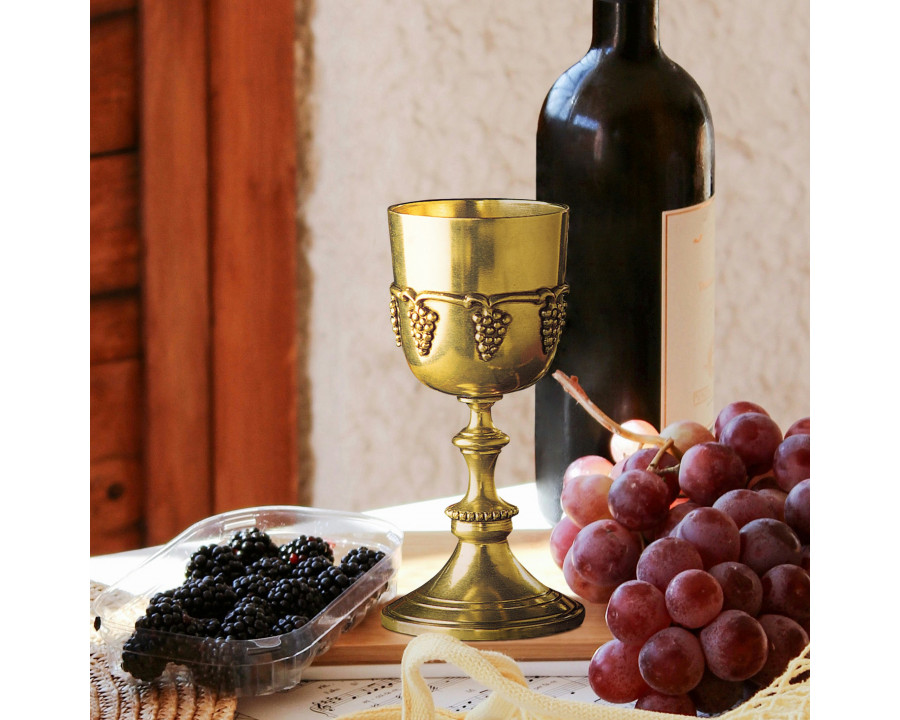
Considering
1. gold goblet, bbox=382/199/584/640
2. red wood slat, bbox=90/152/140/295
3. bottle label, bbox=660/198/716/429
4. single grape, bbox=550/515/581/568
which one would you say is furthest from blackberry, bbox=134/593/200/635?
red wood slat, bbox=90/152/140/295

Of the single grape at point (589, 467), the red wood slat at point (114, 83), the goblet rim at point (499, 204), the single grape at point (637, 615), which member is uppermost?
the red wood slat at point (114, 83)

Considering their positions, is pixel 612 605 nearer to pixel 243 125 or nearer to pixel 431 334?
pixel 431 334

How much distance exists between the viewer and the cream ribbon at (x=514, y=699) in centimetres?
35

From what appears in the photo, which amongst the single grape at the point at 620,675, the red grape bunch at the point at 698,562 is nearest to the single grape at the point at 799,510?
the red grape bunch at the point at 698,562

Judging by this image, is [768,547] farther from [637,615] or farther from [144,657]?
[144,657]

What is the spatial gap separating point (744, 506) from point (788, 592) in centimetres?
5

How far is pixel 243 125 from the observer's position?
3.98 feet

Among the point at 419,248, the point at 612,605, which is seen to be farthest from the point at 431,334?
the point at 612,605

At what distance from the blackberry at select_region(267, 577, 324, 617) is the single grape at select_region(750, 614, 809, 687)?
0.19 m

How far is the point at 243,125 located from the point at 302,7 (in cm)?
15

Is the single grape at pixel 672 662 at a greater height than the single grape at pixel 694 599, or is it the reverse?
the single grape at pixel 694 599

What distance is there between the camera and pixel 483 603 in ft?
1.73

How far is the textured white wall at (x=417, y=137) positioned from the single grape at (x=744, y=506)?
779 millimetres

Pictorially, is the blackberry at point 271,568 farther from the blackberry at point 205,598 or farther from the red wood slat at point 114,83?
the red wood slat at point 114,83
